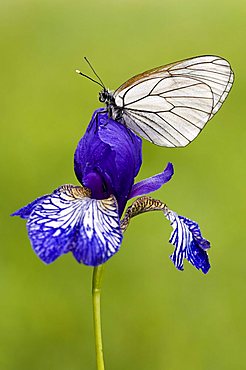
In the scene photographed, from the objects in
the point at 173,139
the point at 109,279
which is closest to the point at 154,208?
the point at 173,139

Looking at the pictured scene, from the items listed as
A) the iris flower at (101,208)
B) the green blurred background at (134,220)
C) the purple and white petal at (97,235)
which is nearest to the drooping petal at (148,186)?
the iris flower at (101,208)

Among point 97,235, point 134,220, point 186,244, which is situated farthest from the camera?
point 134,220

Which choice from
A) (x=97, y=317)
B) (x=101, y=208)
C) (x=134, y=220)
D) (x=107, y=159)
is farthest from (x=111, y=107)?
(x=134, y=220)

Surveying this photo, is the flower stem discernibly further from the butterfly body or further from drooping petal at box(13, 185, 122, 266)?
the butterfly body

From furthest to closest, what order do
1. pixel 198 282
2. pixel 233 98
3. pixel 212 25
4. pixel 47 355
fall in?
pixel 212 25 < pixel 233 98 < pixel 198 282 < pixel 47 355

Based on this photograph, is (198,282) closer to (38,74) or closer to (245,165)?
(245,165)

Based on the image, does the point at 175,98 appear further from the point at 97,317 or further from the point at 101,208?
the point at 97,317

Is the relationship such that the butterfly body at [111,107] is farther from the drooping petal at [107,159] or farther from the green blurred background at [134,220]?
the green blurred background at [134,220]
